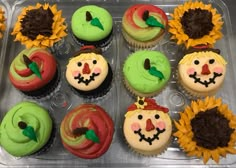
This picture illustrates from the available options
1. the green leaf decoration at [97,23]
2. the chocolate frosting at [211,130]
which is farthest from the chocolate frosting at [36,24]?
the chocolate frosting at [211,130]

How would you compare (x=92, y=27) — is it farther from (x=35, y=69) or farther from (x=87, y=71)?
(x=35, y=69)

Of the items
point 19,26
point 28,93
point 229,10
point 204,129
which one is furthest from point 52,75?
point 229,10

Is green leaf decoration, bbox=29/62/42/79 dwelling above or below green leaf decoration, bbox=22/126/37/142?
above

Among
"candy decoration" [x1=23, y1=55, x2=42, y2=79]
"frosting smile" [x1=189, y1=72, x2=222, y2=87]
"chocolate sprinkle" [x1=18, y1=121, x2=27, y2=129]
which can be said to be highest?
"candy decoration" [x1=23, y1=55, x2=42, y2=79]

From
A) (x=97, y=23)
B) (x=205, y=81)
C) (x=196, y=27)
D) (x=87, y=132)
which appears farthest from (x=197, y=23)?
(x=87, y=132)

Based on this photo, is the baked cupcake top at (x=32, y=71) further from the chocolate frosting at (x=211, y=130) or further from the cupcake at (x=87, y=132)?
the chocolate frosting at (x=211, y=130)

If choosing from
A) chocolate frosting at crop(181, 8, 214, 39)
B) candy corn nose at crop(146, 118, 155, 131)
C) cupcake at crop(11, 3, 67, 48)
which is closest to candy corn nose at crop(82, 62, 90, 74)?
cupcake at crop(11, 3, 67, 48)

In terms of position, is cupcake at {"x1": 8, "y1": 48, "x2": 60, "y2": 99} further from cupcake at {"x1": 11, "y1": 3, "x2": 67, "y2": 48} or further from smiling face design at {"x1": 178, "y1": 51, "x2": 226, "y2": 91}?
smiling face design at {"x1": 178, "y1": 51, "x2": 226, "y2": 91}
